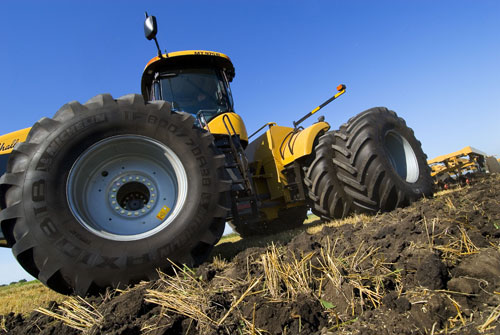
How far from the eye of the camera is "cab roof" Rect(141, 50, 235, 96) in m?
4.22

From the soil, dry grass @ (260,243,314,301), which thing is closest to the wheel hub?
the soil

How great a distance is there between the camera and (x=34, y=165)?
214 centimetres

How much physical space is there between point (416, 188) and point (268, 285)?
3715 millimetres

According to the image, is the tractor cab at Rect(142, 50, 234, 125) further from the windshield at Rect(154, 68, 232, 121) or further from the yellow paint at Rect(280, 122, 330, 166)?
the yellow paint at Rect(280, 122, 330, 166)

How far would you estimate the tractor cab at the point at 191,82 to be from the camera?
14.1 feet

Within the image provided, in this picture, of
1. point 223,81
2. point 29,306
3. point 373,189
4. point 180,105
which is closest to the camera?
point 29,306

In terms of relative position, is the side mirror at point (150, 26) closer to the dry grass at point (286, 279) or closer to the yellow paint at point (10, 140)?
the yellow paint at point (10, 140)

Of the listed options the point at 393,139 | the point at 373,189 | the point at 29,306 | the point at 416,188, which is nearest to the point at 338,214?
the point at 373,189

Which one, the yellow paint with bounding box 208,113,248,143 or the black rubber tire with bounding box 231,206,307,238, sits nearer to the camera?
the yellow paint with bounding box 208,113,248,143

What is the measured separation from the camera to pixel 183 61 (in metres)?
4.36

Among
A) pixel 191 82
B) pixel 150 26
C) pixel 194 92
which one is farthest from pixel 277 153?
pixel 150 26

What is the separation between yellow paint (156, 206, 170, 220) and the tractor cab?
189 cm

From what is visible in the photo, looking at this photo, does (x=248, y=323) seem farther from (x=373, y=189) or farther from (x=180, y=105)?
(x=180, y=105)

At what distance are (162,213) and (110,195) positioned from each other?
1.46 feet
